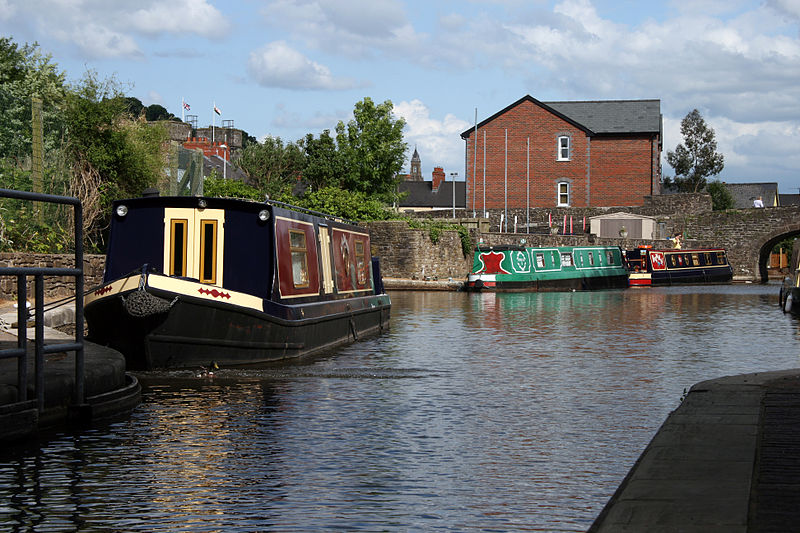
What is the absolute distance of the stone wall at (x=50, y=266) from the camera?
566 inches

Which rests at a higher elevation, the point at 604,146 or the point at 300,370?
the point at 604,146

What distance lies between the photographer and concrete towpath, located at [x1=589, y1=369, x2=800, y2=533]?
418cm

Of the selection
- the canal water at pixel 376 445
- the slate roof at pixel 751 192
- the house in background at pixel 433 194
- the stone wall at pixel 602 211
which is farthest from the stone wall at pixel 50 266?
the slate roof at pixel 751 192

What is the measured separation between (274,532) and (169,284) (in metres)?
6.54

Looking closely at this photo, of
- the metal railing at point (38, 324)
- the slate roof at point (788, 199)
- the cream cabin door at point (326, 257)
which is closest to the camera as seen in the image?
the metal railing at point (38, 324)

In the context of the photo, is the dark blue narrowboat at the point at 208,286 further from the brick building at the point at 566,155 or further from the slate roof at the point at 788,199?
the slate roof at the point at 788,199

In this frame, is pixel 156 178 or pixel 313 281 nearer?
pixel 313 281

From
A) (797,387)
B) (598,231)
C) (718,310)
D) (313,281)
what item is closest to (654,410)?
(797,387)

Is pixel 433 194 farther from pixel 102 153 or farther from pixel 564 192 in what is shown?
pixel 102 153

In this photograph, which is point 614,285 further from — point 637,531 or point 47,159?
point 637,531

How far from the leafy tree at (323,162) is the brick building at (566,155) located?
9.68 metres

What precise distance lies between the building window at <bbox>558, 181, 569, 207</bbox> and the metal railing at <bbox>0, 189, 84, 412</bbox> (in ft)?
169

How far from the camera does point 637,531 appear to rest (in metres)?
4.08

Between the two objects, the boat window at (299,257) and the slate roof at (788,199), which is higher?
the slate roof at (788,199)
